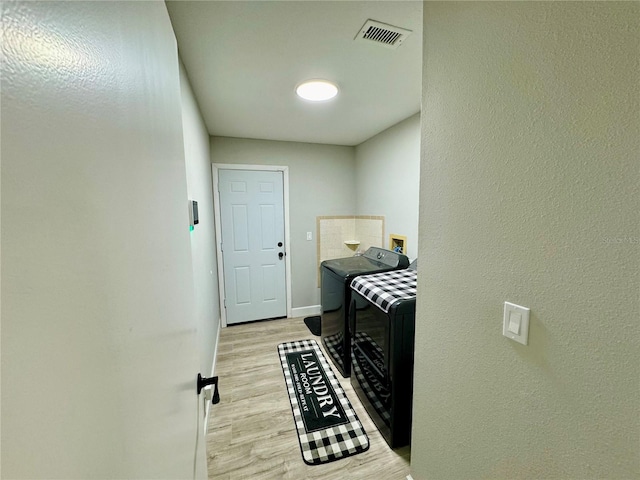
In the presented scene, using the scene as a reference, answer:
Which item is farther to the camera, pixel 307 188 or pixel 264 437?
pixel 307 188

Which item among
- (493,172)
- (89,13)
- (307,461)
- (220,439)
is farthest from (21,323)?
(220,439)

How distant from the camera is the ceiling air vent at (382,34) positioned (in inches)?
50.7

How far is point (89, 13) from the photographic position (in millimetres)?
374

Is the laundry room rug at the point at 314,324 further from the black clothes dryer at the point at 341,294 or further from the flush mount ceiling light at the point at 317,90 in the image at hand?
the flush mount ceiling light at the point at 317,90

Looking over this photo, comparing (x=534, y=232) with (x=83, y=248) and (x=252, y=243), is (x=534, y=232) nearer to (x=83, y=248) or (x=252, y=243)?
(x=83, y=248)

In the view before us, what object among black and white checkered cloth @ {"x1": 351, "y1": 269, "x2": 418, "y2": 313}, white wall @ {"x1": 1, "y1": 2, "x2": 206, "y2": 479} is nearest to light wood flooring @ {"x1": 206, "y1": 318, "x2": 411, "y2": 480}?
black and white checkered cloth @ {"x1": 351, "y1": 269, "x2": 418, "y2": 313}

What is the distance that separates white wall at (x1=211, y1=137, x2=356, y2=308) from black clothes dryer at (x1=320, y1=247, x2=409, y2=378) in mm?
904

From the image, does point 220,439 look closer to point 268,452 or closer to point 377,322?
point 268,452

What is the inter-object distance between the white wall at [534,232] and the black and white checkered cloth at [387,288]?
0.46m

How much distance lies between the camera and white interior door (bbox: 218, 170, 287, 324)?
322 centimetres

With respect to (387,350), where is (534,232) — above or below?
above

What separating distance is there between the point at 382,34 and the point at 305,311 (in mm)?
3105

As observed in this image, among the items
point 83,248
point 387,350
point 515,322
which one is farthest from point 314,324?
point 83,248

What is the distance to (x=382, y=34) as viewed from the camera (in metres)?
1.35
